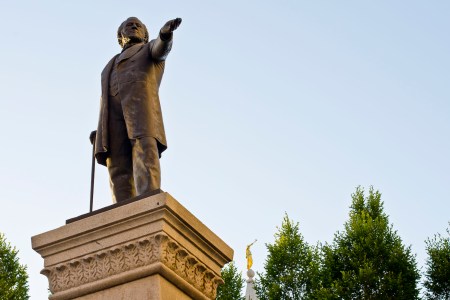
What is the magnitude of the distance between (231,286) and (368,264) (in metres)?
6.53

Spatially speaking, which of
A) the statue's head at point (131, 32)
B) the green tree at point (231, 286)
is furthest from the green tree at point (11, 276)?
the statue's head at point (131, 32)

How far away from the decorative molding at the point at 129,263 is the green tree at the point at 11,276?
62.7 feet

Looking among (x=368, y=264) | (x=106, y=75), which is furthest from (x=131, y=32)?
(x=368, y=264)

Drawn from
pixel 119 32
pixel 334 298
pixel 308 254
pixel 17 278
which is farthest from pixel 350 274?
pixel 119 32

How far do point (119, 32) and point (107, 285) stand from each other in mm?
2932

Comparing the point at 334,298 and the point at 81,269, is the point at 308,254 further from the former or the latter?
the point at 81,269

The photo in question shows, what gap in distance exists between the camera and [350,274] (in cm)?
2652

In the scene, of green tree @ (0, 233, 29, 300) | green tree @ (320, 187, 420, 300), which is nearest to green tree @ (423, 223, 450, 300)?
green tree @ (320, 187, 420, 300)

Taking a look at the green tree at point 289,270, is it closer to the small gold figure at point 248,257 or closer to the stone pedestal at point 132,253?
the small gold figure at point 248,257

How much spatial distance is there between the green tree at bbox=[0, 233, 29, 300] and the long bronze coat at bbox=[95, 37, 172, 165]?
18587mm

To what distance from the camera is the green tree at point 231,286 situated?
30703 mm

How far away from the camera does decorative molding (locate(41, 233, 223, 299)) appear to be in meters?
6.87

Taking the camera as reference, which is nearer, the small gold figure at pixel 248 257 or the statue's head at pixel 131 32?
the statue's head at pixel 131 32

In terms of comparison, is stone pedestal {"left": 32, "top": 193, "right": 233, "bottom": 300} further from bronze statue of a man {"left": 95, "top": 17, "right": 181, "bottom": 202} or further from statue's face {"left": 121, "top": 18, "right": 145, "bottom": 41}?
statue's face {"left": 121, "top": 18, "right": 145, "bottom": 41}
